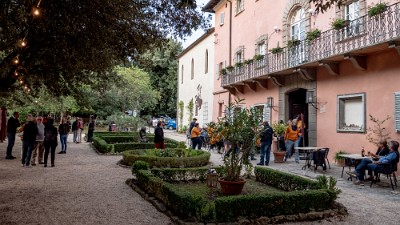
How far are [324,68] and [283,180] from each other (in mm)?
7768

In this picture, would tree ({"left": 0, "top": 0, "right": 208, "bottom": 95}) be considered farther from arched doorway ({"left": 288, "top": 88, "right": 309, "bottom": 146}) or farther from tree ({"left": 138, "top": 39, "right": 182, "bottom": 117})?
tree ({"left": 138, "top": 39, "right": 182, "bottom": 117})

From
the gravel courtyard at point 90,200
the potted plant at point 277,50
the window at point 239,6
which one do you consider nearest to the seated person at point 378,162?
the gravel courtyard at point 90,200

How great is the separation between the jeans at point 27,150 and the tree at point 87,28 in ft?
10.4

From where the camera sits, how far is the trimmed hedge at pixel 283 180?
304 inches

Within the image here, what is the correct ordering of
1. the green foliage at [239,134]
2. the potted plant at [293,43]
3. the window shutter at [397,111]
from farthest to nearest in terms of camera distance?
the potted plant at [293,43] < the window shutter at [397,111] < the green foliage at [239,134]

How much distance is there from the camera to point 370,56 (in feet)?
40.8

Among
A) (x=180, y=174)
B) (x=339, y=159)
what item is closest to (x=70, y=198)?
(x=180, y=174)

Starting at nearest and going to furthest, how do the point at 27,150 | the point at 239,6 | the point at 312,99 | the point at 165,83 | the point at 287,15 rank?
1. the point at 27,150
2. the point at 312,99
3. the point at 287,15
4. the point at 239,6
5. the point at 165,83

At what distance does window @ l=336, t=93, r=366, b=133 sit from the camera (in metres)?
12.9

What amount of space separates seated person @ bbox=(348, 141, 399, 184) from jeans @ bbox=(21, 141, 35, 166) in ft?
34.4

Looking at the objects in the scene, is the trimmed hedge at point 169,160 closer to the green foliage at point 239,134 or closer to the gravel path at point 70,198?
the gravel path at point 70,198

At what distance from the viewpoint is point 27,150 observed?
12617 mm

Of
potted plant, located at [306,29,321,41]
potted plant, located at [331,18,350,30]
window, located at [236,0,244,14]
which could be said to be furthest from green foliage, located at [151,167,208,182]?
window, located at [236,0,244,14]

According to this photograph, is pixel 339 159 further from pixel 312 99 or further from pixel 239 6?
pixel 239 6
